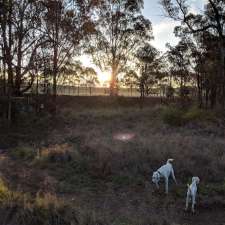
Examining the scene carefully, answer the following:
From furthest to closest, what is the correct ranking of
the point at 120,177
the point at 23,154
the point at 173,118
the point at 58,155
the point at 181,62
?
the point at 181,62 < the point at 173,118 < the point at 23,154 < the point at 58,155 < the point at 120,177

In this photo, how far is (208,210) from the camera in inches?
287

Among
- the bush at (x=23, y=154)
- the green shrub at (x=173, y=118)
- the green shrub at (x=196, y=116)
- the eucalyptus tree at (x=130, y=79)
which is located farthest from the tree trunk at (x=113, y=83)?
the bush at (x=23, y=154)

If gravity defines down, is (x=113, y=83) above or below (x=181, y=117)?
above

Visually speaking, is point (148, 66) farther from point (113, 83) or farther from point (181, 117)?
point (181, 117)

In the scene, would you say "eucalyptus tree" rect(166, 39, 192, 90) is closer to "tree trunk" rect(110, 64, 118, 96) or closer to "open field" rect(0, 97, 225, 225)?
"tree trunk" rect(110, 64, 118, 96)

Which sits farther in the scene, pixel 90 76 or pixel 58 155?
pixel 90 76

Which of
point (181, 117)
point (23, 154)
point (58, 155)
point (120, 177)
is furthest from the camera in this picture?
point (181, 117)

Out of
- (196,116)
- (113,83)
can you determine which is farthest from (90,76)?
(196,116)

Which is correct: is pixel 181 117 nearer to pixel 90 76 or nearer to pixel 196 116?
pixel 196 116

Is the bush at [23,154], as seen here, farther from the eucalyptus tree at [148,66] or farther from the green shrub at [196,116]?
the eucalyptus tree at [148,66]

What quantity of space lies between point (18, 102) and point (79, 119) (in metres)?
3.75

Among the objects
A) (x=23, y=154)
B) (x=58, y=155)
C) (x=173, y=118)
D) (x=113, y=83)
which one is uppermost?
(x=113, y=83)

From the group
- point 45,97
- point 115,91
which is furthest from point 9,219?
point 115,91

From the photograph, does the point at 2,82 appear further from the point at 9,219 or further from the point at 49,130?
the point at 9,219
